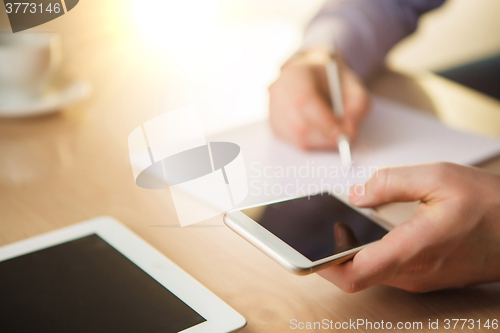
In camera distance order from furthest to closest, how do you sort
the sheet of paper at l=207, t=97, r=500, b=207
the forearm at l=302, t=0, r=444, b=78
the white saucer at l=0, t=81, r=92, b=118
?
1. the forearm at l=302, t=0, r=444, b=78
2. the white saucer at l=0, t=81, r=92, b=118
3. the sheet of paper at l=207, t=97, r=500, b=207

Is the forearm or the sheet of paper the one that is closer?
the sheet of paper

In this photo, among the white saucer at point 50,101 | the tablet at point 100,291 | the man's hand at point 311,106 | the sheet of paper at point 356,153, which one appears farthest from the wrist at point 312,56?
the tablet at point 100,291

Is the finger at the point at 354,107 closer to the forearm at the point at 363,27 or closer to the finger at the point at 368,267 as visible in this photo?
the forearm at the point at 363,27

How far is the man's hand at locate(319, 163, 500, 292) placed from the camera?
0.99 ft

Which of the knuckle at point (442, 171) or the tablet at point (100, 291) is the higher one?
the knuckle at point (442, 171)

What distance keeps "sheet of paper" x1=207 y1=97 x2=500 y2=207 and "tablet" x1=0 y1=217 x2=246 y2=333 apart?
0.12 m

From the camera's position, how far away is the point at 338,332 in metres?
0.30

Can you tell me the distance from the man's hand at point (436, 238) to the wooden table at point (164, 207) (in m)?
0.02

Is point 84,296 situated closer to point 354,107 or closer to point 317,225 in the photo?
point 317,225

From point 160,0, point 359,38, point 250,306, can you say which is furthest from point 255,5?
point 250,306

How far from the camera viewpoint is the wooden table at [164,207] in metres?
0.32

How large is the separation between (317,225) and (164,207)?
0.53 feet

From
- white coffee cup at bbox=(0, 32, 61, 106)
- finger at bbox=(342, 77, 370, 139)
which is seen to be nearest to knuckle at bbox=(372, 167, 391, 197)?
finger at bbox=(342, 77, 370, 139)

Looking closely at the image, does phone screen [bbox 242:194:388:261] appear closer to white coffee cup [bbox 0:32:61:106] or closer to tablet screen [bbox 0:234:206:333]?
tablet screen [bbox 0:234:206:333]
